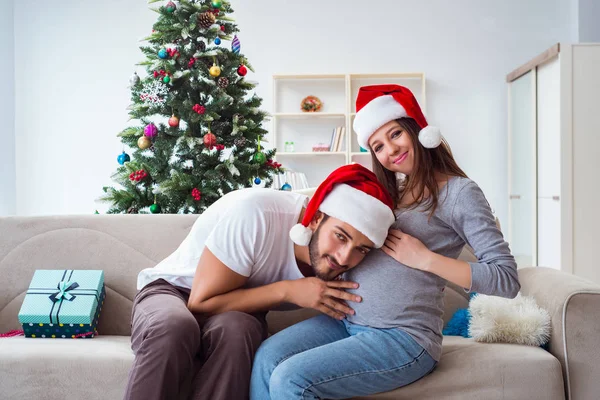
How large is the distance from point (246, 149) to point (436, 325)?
172 cm

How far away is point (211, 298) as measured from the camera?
1852 millimetres

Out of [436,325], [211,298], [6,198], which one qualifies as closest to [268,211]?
[211,298]

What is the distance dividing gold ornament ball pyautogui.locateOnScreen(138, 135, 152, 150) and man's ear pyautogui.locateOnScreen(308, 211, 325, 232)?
58.4 inches

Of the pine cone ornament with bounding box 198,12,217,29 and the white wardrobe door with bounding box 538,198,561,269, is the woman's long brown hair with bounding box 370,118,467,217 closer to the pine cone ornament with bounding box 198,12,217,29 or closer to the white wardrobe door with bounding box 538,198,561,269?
the pine cone ornament with bounding box 198,12,217,29

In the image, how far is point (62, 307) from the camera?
2.28 m

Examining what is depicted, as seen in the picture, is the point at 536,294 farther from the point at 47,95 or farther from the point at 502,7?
the point at 47,95

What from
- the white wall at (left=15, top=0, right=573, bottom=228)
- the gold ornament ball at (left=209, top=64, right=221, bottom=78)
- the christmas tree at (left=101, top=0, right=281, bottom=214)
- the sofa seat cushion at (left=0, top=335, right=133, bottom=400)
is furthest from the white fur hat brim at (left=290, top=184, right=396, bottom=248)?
the white wall at (left=15, top=0, right=573, bottom=228)

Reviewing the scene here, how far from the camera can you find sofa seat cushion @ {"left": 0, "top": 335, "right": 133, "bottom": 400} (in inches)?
77.7

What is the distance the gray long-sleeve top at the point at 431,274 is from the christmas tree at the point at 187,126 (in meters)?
1.41

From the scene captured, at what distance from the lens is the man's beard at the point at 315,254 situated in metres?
1.79

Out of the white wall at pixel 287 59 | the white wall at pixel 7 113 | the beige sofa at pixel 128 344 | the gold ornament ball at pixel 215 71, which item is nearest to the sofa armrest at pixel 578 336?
the beige sofa at pixel 128 344

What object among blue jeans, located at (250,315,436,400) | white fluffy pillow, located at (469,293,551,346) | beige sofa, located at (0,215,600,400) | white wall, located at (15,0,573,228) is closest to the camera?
blue jeans, located at (250,315,436,400)

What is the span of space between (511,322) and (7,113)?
5536 mm

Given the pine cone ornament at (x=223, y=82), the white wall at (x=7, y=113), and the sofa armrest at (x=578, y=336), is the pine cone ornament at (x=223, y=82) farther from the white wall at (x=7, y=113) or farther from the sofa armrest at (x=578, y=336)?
the white wall at (x=7, y=113)
